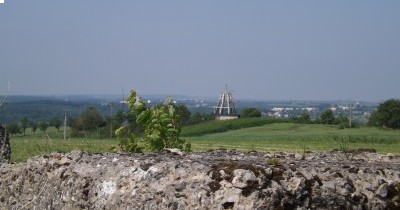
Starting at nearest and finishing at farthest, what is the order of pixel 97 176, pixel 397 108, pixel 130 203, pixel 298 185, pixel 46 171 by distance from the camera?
pixel 298 185 < pixel 130 203 < pixel 97 176 < pixel 46 171 < pixel 397 108

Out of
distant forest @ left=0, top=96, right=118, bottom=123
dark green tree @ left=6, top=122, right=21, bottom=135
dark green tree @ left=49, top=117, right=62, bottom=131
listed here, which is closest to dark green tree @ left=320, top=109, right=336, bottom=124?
distant forest @ left=0, top=96, right=118, bottom=123

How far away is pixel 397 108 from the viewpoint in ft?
179

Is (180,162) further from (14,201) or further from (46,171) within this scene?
(14,201)

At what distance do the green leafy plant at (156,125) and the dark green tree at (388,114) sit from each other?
4893 cm

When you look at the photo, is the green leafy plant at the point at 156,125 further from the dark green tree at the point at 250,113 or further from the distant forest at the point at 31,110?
the dark green tree at the point at 250,113

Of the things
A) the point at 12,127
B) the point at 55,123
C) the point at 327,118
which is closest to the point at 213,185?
the point at 12,127

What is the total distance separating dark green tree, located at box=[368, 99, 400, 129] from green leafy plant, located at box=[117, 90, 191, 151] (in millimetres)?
48933

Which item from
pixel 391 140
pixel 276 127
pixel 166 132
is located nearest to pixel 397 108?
pixel 276 127

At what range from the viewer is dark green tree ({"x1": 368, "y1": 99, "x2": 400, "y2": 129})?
54.8 metres

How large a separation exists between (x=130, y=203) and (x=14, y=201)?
1.97m

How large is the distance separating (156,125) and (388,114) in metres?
50.9

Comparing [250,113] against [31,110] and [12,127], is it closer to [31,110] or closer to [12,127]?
[12,127]

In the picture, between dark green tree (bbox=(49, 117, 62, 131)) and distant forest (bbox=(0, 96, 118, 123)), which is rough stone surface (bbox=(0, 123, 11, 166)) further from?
dark green tree (bbox=(49, 117, 62, 131))

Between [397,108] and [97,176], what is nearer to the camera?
[97,176]
